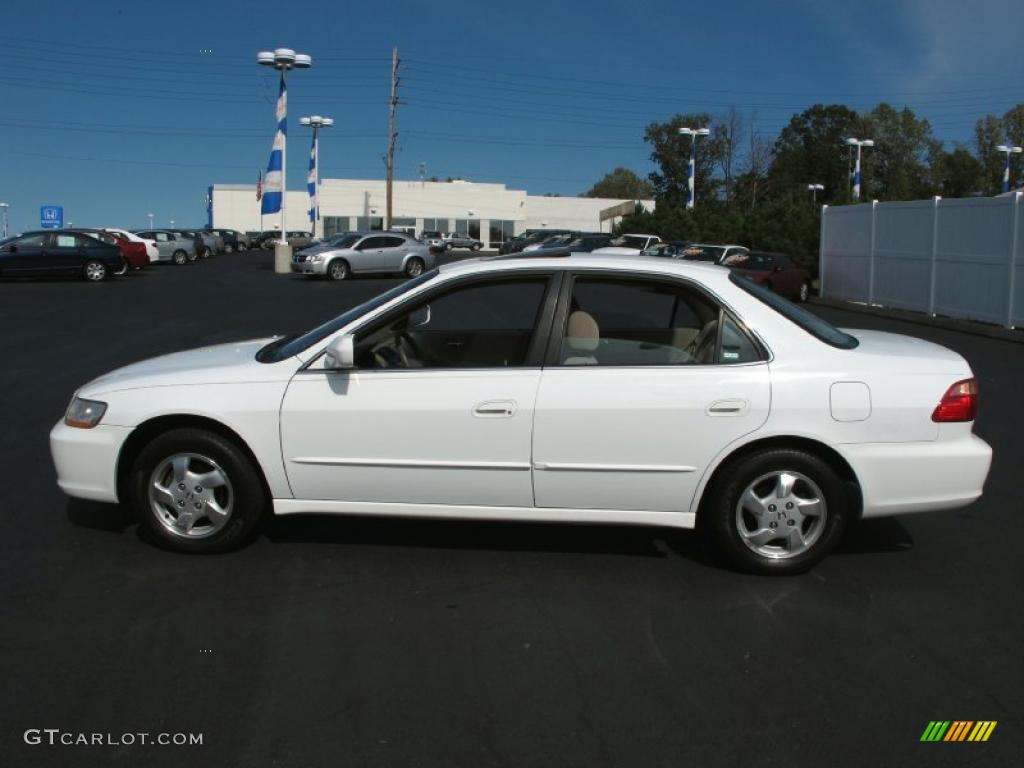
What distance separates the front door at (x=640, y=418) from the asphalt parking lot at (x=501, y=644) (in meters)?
0.46

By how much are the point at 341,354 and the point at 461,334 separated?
1370 mm

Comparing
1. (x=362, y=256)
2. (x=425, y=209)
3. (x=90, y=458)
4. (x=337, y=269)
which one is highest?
(x=425, y=209)

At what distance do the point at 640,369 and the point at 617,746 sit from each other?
1.99 meters

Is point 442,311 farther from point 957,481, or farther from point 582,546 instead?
point 957,481

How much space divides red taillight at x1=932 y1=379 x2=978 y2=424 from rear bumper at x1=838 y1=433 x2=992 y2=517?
0.11 meters

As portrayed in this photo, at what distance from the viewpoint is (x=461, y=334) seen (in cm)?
608

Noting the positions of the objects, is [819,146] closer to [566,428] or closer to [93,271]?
[93,271]

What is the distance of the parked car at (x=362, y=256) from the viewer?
33438 millimetres

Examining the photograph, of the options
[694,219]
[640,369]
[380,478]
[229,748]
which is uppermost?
[694,219]

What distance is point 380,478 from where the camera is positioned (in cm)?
497

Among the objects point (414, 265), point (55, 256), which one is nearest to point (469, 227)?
point (414, 265)

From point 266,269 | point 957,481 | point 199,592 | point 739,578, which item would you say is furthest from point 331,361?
point 266,269

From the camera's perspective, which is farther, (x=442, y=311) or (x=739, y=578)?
(x=442, y=311)

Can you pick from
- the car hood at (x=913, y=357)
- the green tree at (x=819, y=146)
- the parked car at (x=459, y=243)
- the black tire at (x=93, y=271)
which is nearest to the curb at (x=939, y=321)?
the car hood at (x=913, y=357)
